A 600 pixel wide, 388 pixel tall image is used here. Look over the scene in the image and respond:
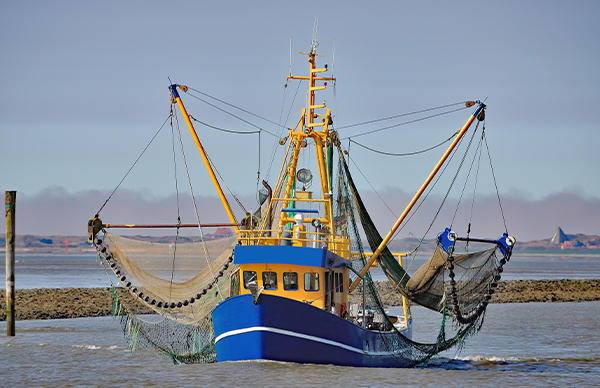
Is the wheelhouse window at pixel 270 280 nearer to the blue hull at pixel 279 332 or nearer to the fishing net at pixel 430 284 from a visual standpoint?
the blue hull at pixel 279 332

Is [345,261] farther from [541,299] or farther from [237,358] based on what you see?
[541,299]

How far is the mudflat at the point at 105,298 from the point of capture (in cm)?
3328

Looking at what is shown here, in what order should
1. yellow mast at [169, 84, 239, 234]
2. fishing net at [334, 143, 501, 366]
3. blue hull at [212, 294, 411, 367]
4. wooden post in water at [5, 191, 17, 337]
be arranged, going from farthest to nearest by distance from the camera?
wooden post in water at [5, 191, 17, 337]
yellow mast at [169, 84, 239, 234]
fishing net at [334, 143, 501, 366]
blue hull at [212, 294, 411, 367]

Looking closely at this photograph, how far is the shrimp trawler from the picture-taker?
658 inches

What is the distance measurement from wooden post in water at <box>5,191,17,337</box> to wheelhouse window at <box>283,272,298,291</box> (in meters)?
11.6

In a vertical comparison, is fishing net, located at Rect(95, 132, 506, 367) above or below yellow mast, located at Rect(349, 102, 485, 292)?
below

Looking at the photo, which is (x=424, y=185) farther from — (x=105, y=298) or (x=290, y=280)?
(x=105, y=298)

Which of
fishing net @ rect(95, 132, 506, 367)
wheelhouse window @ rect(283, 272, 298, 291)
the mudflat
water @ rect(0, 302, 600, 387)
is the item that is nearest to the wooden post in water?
water @ rect(0, 302, 600, 387)

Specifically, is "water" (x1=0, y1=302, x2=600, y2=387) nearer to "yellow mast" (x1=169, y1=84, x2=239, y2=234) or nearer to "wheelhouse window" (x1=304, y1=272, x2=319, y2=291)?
"wheelhouse window" (x1=304, y1=272, x2=319, y2=291)

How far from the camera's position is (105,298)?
39.2 metres

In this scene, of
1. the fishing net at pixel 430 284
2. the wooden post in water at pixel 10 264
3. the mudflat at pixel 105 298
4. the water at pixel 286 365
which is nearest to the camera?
the water at pixel 286 365

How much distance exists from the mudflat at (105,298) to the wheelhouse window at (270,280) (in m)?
6.96

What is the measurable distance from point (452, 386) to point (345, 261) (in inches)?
185

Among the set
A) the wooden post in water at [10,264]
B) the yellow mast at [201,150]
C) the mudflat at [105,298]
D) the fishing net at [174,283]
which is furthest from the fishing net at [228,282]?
the wooden post in water at [10,264]
